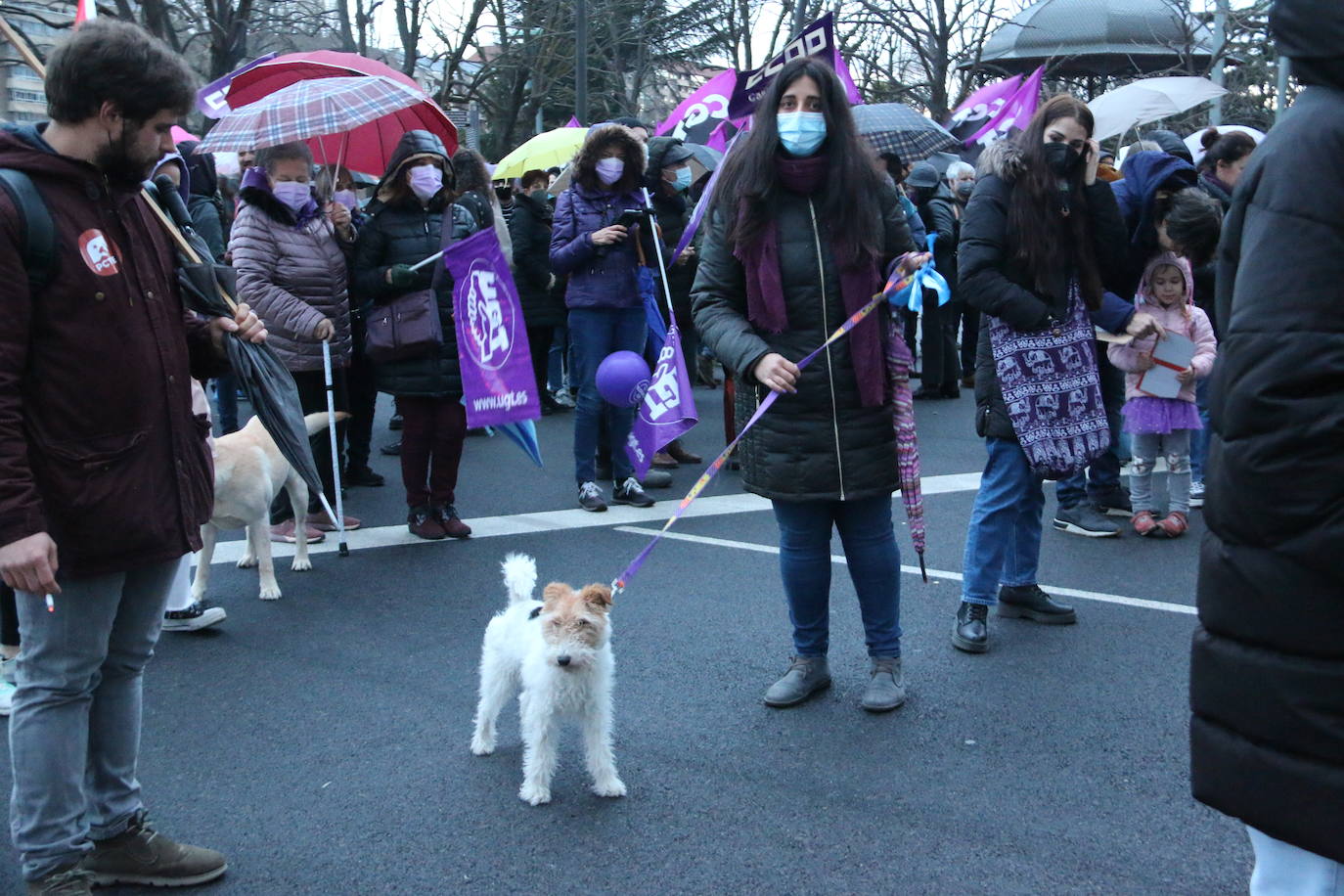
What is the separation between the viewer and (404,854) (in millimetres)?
3414

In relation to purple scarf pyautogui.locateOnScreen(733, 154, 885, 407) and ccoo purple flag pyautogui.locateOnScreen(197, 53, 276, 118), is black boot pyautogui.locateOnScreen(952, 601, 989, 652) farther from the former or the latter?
ccoo purple flag pyautogui.locateOnScreen(197, 53, 276, 118)

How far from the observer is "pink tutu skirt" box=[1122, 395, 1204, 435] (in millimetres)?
7008

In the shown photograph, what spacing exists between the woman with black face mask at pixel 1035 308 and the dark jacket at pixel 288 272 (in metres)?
3.67

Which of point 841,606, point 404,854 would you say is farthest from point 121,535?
point 841,606

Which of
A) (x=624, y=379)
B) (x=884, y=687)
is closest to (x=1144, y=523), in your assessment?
(x=624, y=379)

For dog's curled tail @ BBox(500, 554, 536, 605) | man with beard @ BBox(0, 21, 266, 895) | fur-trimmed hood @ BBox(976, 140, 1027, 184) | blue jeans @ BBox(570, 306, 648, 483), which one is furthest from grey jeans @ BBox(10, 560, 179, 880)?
blue jeans @ BBox(570, 306, 648, 483)

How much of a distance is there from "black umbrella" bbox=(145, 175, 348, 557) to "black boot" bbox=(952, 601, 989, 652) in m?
2.68

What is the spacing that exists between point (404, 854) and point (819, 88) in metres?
2.73

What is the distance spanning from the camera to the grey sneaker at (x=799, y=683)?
441cm

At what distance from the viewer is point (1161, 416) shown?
23.1 feet

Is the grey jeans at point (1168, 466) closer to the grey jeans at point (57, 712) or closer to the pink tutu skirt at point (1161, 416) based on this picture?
the pink tutu skirt at point (1161, 416)

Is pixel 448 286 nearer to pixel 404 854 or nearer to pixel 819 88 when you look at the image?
pixel 819 88

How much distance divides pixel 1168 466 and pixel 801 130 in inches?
163

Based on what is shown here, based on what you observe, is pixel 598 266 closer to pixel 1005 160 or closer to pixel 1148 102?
pixel 1005 160
